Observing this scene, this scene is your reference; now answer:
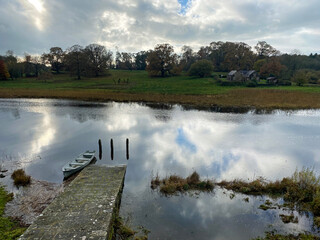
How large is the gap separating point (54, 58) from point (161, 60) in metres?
55.2

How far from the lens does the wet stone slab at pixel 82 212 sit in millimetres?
8814

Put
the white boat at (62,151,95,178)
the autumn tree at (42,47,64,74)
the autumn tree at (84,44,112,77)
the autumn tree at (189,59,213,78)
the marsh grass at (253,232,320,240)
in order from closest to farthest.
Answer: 1. the marsh grass at (253,232,320,240)
2. the white boat at (62,151,95,178)
3. the autumn tree at (189,59,213,78)
4. the autumn tree at (84,44,112,77)
5. the autumn tree at (42,47,64,74)

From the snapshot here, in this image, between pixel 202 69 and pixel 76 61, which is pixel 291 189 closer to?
pixel 202 69

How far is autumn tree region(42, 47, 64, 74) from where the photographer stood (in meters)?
102

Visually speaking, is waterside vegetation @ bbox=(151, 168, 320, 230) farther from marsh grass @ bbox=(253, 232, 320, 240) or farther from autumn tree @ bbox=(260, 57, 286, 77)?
autumn tree @ bbox=(260, 57, 286, 77)

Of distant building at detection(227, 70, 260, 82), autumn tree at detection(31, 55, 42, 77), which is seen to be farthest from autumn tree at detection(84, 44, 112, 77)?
distant building at detection(227, 70, 260, 82)

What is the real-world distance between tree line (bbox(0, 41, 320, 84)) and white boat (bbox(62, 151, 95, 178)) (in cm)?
7319

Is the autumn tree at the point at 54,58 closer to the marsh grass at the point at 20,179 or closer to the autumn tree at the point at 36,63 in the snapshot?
the autumn tree at the point at 36,63

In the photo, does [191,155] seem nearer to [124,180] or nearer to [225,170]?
A: [225,170]

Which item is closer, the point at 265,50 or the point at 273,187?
the point at 273,187

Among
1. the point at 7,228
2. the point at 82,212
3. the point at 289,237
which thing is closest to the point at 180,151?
the point at 289,237

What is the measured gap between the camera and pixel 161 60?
87125 millimetres

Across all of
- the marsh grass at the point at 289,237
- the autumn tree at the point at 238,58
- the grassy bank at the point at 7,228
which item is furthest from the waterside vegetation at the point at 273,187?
the autumn tree at the point at 238,58

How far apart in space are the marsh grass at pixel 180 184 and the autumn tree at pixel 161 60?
76302mm
